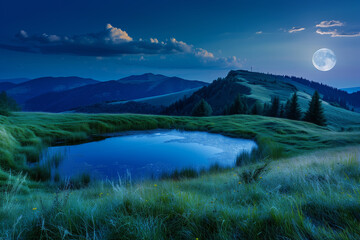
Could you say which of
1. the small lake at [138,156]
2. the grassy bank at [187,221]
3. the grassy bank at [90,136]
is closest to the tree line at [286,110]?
the grassy bank at [90,136]

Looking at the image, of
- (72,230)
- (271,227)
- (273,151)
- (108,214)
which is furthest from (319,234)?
(273,151)

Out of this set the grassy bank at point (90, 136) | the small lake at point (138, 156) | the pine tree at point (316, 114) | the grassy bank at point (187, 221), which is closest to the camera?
the grassy bank at point (187, 221)

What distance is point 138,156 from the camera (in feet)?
52.2

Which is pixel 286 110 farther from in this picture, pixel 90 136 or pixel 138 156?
pixel 138 156

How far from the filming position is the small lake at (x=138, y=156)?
1258cm

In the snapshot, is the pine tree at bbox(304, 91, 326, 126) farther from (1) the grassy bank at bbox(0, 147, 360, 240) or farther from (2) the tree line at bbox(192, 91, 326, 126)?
(1) the grassy bank at bbox(0, 147, 360, 240)

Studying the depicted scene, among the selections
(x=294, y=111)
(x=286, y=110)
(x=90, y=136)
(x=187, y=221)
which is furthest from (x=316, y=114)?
(x=187, y=221)

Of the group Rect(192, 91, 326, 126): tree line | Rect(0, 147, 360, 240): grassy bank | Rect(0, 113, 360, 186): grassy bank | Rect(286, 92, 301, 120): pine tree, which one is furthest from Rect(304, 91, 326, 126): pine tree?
Rect(0, 147, 360, 240): grassy bank

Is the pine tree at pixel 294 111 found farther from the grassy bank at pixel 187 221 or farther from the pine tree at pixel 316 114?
the grassy bank at pixel 187 221

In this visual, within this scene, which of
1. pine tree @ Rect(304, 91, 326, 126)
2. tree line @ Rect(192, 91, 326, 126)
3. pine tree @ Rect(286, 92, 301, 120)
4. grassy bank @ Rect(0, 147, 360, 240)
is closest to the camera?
grassy bank @ Rect(0, 147, 360, 240)

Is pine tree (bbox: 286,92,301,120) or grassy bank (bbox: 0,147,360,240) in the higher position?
grassy bank (bbox: 0,147,360,240)

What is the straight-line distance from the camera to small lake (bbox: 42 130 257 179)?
495 inches

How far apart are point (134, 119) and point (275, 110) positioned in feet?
189

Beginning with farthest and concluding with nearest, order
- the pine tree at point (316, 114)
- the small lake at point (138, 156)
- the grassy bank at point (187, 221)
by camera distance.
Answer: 1. the pine tree at point (316, 114)
2. the small lake at point (138, 156)
3. the grassy bank at point (187, 221)
